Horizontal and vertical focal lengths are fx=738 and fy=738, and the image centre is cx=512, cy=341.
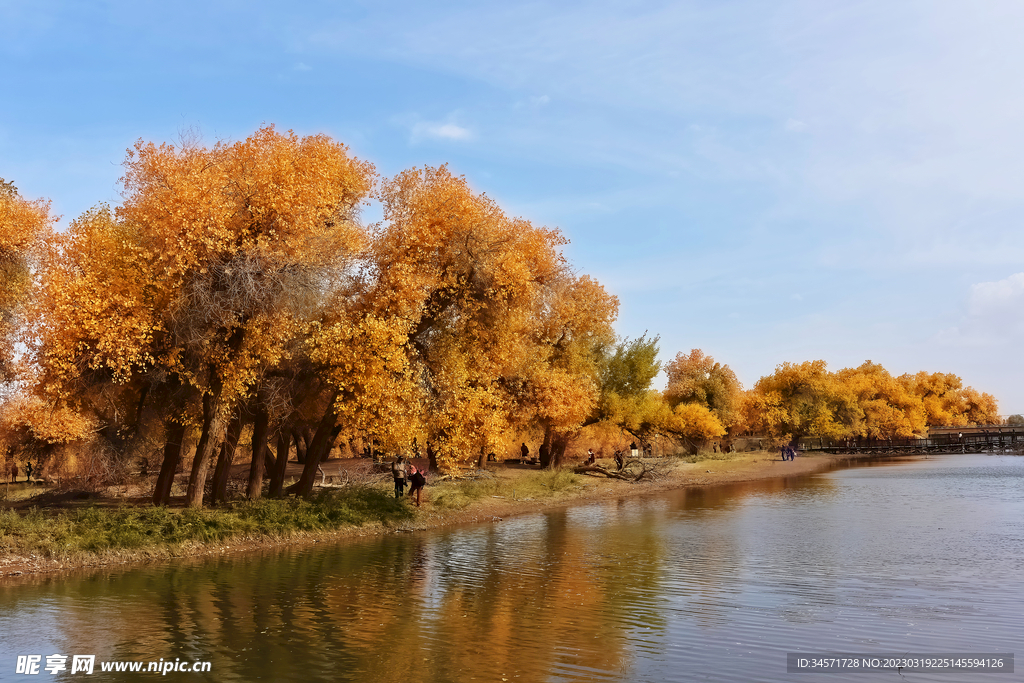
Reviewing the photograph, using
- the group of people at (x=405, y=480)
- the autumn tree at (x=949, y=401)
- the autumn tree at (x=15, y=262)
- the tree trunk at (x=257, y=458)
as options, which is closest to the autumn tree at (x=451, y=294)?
the group of people at (x=405, y=480)

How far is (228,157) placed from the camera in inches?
986

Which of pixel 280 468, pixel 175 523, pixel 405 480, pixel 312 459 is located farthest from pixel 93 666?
pixel 405 480

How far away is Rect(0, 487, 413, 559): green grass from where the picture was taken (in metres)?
20.3

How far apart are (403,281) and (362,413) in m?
4.88

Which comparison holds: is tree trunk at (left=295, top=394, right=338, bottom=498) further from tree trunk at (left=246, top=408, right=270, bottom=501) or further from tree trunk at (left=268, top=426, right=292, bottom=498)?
tree trunk at (left=246, top=408, right=270, bottom=501)

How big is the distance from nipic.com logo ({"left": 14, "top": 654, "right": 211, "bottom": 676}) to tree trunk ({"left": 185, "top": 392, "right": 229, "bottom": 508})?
42.3 ft

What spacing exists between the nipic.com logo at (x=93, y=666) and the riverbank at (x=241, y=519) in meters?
9.01

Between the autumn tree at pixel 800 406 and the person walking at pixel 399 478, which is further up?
the autumn tree at pixel 800 406

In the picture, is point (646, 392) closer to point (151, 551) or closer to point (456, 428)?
point (456, 428)

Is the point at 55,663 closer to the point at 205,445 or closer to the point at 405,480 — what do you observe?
the point at 205,445

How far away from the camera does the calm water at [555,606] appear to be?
11492mm

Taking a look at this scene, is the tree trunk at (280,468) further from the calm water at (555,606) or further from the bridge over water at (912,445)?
the bridge over water at (912,445)

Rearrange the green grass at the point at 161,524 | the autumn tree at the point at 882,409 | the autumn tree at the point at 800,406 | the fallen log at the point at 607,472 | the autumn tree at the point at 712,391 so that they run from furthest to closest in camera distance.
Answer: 1. the autumn tree at the point at 882,409
2. the autumn tree at the point at 800,406
3. the autumn tree at the point at 712,391
4. the fallen log at the point at 607,472
5. the green grass at the point at 161,524

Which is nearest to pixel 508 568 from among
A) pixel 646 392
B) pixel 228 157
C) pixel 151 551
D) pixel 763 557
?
pixel 763 557
